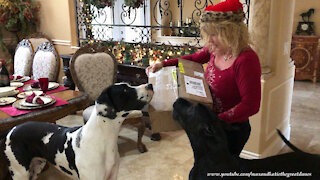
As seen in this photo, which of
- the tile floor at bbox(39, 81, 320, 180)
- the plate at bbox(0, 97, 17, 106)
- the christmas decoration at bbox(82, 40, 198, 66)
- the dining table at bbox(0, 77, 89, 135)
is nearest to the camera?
the dining table at bbox(0, 77, 89, 135)

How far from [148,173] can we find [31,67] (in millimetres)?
2111

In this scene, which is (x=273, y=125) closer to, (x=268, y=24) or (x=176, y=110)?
(x=268, y=24)

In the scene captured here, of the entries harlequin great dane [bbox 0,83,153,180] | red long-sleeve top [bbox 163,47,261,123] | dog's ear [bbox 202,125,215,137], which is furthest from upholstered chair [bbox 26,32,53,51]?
dog's ear [bbox 202,125,215,137]

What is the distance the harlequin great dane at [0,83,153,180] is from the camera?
1520mm

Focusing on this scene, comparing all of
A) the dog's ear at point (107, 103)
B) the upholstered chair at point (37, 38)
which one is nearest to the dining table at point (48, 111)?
the dog's ear at point (107, 103)

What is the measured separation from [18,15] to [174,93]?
4.53 m

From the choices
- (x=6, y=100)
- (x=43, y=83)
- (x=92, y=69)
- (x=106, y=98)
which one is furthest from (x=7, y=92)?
(x=106, y=98)

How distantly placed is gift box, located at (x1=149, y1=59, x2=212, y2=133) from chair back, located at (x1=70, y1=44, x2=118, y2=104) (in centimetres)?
161

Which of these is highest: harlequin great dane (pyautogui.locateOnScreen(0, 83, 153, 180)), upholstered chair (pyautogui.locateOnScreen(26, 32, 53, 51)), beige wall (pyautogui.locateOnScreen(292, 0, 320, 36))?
beige wall (pyautogui.locateOnScreen(292, 0, 320, 36))

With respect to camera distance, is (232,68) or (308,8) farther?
(308,8)

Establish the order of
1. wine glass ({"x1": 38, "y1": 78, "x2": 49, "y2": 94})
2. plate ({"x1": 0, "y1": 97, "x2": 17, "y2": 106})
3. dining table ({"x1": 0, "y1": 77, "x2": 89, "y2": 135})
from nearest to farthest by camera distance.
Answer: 1. dining table ({"x1": 0, "y1": 77, "x2": 89, "y2": 135})
2. plate ({"x1": 0, "y1": 97, "x2": 17, "y2": 106})
3. wine glass ({"x1": 38, "y1": 78, "x2": 49, "y2": 94})

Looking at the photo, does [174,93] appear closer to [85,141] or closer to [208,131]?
[208,131]

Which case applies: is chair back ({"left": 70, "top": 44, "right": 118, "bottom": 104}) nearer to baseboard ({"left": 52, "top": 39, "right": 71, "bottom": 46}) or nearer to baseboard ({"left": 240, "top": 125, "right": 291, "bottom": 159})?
baseboard ({"left": 240, "top": 125, "right": 291, "bottom": 159})

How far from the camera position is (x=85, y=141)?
1602 mm
